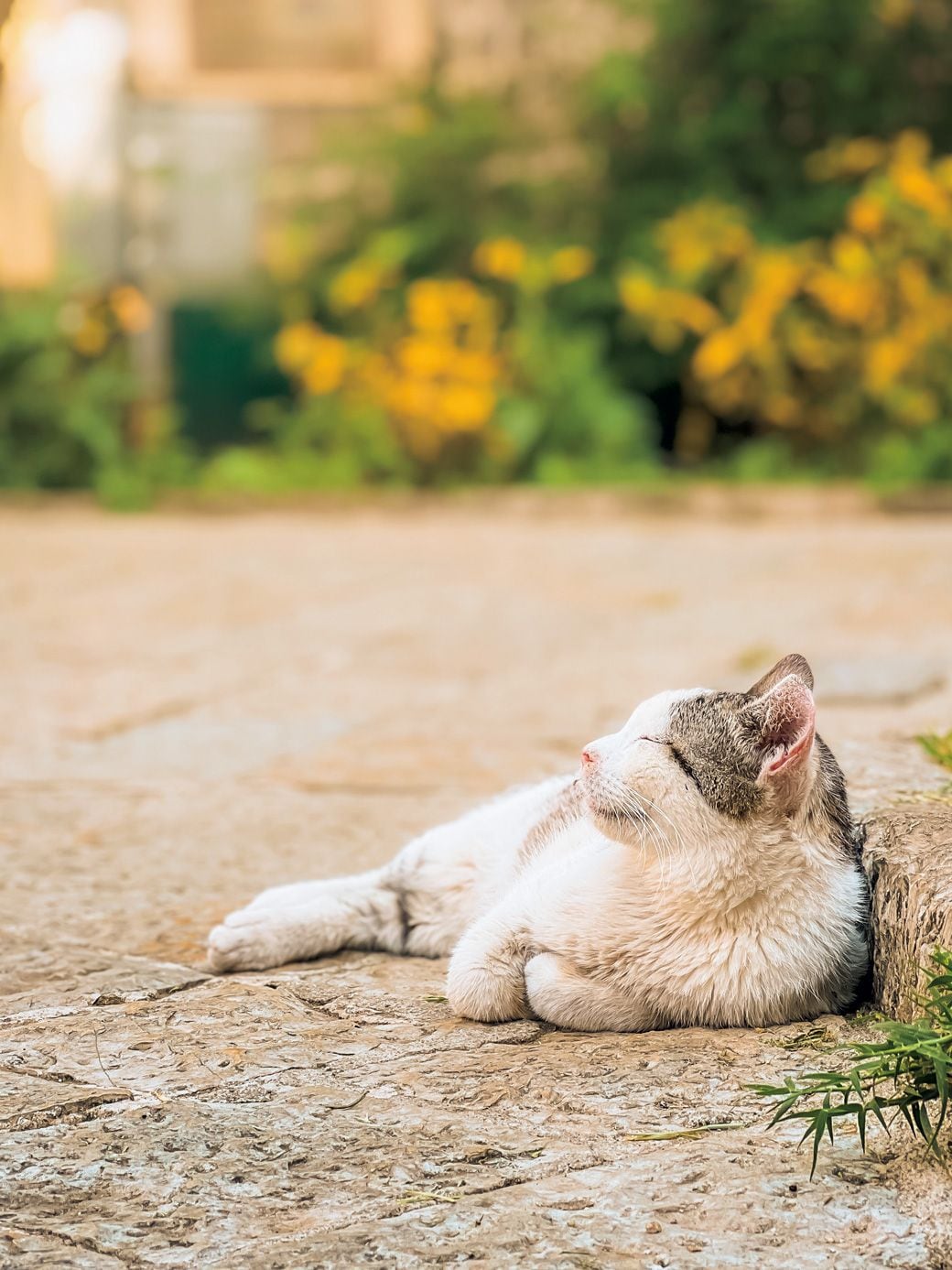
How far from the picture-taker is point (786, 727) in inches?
81.2

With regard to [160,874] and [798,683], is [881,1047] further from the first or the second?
[160,874]

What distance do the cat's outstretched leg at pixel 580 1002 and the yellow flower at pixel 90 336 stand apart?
26.1 ft

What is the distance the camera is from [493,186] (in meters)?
9.61

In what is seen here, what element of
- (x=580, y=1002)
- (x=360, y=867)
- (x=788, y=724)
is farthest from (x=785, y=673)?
(x=360, y=867)

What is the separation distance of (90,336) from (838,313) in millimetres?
4329

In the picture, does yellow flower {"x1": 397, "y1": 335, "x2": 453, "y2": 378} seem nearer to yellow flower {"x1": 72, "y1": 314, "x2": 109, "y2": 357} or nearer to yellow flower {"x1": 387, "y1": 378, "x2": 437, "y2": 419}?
yellow flower {"x1": 387, "y1": 378, "x2": 437, "y2": 419}

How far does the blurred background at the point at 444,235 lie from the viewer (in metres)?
8.71

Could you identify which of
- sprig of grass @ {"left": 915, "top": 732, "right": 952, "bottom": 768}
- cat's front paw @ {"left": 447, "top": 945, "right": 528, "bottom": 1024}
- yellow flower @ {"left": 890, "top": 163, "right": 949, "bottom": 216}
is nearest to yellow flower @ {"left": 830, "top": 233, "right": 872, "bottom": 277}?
yellow flower @ {"left": 890, "top": 163, "right": 949, "bottom": 216}

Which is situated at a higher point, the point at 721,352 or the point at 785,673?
the point at 721,352

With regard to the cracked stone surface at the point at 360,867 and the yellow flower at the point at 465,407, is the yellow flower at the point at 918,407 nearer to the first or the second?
the cracked stone surface at the point at 360,867

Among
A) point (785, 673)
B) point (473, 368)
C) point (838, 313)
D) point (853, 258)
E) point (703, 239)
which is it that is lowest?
point (785, 673)

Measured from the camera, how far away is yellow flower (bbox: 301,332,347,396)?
887cm

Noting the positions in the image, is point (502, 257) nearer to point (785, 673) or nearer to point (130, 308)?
point (130, 308)

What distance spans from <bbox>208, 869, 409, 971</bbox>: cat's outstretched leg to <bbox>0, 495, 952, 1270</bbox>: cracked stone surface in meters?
0.04
